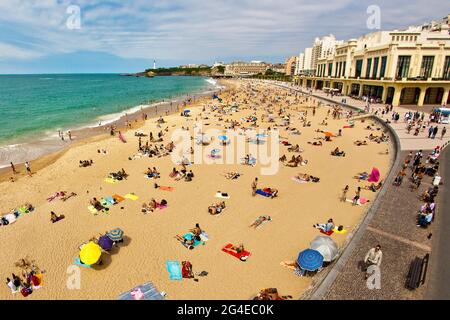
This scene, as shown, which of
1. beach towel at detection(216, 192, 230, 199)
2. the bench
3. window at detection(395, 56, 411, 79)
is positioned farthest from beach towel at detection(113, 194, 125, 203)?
window at detection(395, 56, 411, 79)

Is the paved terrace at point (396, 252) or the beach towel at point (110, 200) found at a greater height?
the paved terrace at point (396, 252)

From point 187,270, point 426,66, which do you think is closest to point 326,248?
point 187,270

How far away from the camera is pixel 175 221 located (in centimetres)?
1343

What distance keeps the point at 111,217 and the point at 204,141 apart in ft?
45.8

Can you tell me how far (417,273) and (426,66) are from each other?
44.9 meters

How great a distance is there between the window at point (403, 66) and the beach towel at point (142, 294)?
46123 mm

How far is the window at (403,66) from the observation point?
42.3 m

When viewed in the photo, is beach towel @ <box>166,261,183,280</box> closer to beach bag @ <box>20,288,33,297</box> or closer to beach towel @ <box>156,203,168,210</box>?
beach towel @ <box>156,203,168,210</box>

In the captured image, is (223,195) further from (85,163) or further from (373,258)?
(85,163)

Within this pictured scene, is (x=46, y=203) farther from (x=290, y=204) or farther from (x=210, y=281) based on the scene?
(x=290, y=204)

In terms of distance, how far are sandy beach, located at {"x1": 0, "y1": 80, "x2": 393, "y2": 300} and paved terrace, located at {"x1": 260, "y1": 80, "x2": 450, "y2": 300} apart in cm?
120

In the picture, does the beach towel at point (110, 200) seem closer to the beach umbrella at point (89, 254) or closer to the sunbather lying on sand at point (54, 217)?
the sunbather lying on sand at point (54, 217)

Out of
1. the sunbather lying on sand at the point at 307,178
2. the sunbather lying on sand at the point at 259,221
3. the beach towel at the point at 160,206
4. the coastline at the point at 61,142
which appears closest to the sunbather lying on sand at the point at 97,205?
the beach towel at the point at 160,206

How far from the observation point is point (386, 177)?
687 inches
